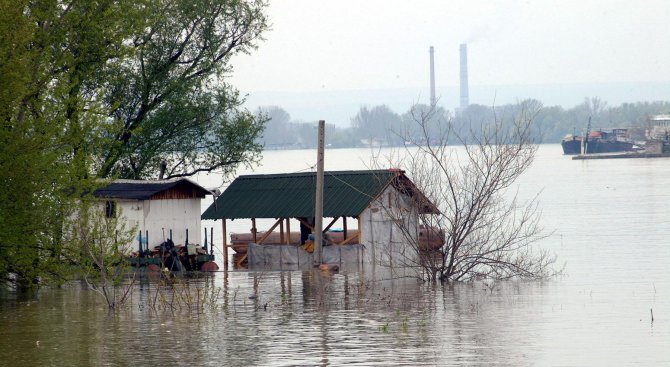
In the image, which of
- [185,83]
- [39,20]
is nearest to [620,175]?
[185,83]

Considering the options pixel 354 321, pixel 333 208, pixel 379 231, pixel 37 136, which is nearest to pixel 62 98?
pixel 37 136

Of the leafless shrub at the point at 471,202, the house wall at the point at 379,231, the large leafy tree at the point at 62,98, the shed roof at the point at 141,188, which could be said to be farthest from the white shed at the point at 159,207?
the leafless shrub at the point at 471,202

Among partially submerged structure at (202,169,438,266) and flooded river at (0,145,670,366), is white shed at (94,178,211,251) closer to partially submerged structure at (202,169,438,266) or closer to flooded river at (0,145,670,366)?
partially submerged structure at (202,169,438,266)

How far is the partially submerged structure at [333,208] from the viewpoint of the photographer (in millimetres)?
44281

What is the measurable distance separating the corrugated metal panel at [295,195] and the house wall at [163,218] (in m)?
0.90

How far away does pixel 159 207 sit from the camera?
46.2 meters

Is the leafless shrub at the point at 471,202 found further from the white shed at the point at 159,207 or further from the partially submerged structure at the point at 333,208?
the white shed at the point at 159,207

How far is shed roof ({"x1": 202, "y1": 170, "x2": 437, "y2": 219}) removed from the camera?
145 feet

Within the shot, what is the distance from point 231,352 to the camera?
915 inches

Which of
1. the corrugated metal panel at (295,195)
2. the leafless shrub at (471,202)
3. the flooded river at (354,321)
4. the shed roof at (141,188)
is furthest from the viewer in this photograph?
the shed roof at (141,188)

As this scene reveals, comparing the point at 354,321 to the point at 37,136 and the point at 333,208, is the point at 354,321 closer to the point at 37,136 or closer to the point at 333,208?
the point at 37,136

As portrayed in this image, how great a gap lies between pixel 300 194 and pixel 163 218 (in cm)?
584

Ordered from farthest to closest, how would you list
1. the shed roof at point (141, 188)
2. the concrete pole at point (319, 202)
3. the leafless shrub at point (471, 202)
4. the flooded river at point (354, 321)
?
1. the shed roof at point (141, 188)
2. the concrete pole at point (319, 202)
3. the leafless shrub at point (471, 202)
4. the flooded river at point (354, 321)

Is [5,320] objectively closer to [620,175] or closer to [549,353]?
[549,353]
